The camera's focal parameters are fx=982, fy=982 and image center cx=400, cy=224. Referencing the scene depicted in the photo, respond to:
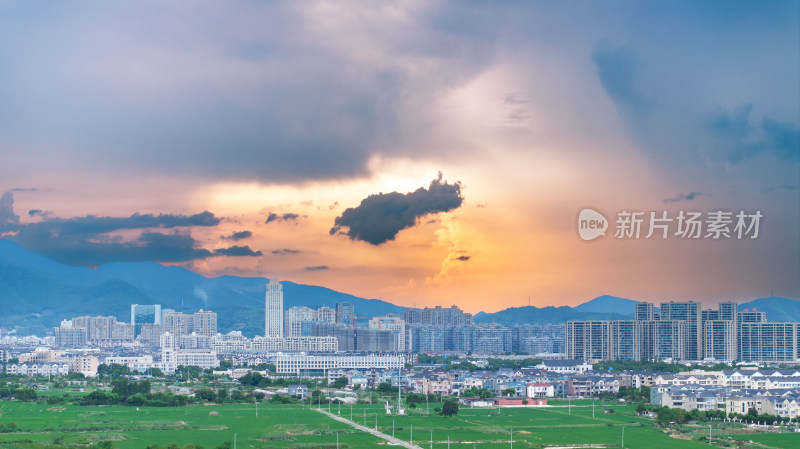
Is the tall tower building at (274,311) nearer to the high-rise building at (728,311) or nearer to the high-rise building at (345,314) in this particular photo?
the high-rise building at (345,314)

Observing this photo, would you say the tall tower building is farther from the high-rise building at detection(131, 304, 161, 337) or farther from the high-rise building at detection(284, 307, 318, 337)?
the high-rise building at detection(131, 304, 161, 337)

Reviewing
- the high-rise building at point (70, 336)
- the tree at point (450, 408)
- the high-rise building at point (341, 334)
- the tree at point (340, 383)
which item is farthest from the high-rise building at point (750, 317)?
the high-rise building at point (70, 336)

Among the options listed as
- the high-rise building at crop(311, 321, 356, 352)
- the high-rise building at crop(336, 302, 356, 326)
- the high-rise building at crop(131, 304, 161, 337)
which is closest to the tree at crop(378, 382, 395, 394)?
the high-rise building at crop(311, 321, 356, 352)

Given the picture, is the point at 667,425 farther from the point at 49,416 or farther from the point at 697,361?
the point at 697,361

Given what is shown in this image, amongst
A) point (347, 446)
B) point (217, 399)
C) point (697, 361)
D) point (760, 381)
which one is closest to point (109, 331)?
point (697, 361)

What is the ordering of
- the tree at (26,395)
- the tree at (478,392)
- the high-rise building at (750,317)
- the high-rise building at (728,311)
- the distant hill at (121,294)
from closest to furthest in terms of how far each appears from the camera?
the tree at (26,395) < the tree at (478,392) < the high-rise building at (728,311) < the high-rise building at (750,317) < the distant hill at (121,294)

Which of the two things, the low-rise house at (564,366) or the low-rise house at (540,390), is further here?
the low-rise house at (564,366)

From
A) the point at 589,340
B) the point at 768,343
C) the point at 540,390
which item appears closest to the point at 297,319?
the point at 589,340
